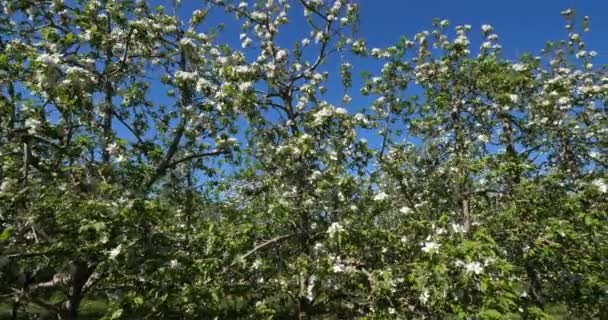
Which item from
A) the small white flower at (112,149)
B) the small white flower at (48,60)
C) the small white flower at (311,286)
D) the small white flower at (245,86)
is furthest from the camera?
the small white flower at (245,86)

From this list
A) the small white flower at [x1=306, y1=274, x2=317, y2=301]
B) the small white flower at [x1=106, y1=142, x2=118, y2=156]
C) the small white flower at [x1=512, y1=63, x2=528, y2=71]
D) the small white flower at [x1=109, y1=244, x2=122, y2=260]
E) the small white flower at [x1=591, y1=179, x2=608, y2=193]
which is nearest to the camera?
the small white flower at [x1=109, y1=244, x2=122, y2=260]

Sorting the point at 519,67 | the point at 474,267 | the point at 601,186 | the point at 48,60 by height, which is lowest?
the point at 474,267

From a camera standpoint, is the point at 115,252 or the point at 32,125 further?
the point at 32,125

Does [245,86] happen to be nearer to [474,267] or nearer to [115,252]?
[115,252]

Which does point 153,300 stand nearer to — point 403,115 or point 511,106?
point 403,115

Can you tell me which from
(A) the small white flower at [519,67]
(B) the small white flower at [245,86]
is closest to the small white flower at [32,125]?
(B) the small white flower at [245,86]

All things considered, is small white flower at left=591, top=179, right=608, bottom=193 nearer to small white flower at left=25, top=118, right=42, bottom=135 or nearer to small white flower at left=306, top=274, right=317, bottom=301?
small white flower at left=306, top=274, right=317, bottom=301

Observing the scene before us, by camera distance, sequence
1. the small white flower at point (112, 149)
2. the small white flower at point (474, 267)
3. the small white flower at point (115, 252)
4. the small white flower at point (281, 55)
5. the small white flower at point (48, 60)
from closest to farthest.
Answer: the small white flower at point (474, 267)
the small white flower at point (115, 252)
the small white flower at point (48, 60)
the small white flower at point (112, 149)
the small white flower at point (281, 55)

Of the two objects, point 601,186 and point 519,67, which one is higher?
point 519,67

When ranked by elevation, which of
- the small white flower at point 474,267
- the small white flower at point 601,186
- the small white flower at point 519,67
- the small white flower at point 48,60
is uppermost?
the small white flower at point 519,67

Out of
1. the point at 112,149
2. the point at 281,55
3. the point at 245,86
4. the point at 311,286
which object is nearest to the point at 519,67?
the point at 281,55

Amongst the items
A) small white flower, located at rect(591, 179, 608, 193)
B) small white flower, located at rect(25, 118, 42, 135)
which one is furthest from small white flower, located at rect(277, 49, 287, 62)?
small white flower, located at rect(591, 179, 608, 193)

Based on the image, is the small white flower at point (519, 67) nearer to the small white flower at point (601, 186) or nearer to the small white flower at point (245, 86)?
the small white flower at point (601, 186)

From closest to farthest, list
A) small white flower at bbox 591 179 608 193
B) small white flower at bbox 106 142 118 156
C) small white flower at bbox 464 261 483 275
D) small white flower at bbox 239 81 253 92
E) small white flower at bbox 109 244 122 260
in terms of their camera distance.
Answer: small white flower at bbox 464 261 483 275 → small white flower at bbox 109 244 122 260 → small white flower at bbox 106 142 118 156 → small white flower at bbox 591 179 608 193 → small white flower at bbox 239 81 253 92
